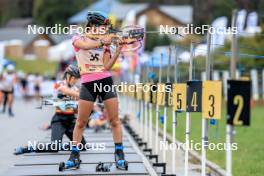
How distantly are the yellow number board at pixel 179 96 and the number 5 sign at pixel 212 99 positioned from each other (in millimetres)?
1645

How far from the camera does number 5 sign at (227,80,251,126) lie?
7.23m

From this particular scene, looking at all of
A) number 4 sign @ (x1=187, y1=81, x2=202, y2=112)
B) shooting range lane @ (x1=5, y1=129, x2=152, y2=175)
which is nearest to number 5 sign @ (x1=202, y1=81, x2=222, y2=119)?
number 4 sign @ (x1=187, y1=81, x2=202, y2=112)

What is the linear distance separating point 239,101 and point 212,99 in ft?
3.67

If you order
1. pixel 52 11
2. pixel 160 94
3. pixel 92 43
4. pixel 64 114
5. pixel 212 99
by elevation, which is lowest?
pixel 64 114

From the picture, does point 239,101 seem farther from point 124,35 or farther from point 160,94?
point 160,94

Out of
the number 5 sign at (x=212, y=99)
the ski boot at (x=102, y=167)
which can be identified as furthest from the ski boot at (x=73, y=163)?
the number 5 sign at (x=212, y=99)

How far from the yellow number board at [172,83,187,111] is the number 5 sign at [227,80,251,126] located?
2.93m

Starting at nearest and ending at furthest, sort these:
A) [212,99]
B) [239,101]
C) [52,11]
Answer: [239,101], [212,99], [52,11]

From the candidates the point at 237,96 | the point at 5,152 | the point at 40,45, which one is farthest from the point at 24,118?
the point at 40,45

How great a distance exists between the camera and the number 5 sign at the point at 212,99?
27.1 feet

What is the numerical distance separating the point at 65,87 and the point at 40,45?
96.0 meters

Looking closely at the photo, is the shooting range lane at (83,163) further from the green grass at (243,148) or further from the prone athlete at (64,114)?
the green grass at (243,148)

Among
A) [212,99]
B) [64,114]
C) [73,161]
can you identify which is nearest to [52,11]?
[64,114]

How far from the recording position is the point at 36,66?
298ft
